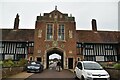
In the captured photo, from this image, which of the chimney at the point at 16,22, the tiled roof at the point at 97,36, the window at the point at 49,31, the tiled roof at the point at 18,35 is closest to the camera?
the tiled roof at the point at 18,35

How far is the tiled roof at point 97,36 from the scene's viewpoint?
3812cm

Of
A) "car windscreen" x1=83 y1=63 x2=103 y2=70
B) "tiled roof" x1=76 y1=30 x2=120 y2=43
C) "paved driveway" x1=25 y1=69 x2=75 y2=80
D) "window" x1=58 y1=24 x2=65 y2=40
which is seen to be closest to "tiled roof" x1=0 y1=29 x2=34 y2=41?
"window" x1=58 y1=24 x2=65 y2=40

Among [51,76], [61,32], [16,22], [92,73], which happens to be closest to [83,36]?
[61,32]

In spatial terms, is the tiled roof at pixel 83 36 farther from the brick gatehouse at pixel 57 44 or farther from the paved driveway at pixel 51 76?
the paved driveway at pixel 51 76

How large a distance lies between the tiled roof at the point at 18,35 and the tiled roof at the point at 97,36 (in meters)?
8.33

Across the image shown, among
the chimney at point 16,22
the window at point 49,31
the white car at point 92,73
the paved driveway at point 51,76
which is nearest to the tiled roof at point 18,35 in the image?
the chimney at point 16,22

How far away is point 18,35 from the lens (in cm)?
3862

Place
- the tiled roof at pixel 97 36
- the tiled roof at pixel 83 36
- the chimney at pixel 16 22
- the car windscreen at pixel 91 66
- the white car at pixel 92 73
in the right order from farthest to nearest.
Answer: the chimney at pixel 16 22, the tiled roof at pixel 97 36, the tiled roof at pixel 83 36, the car windscreen at pixel 91 66, the white car at pixel 92 73

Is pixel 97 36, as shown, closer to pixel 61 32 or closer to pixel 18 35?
pixel 61 32

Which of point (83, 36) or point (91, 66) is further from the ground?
point (83, 36)

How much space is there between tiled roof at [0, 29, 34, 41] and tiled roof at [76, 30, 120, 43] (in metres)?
8.33

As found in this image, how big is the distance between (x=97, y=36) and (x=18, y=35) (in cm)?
1359

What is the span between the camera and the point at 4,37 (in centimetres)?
3762

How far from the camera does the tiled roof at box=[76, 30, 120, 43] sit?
38.1 metres
